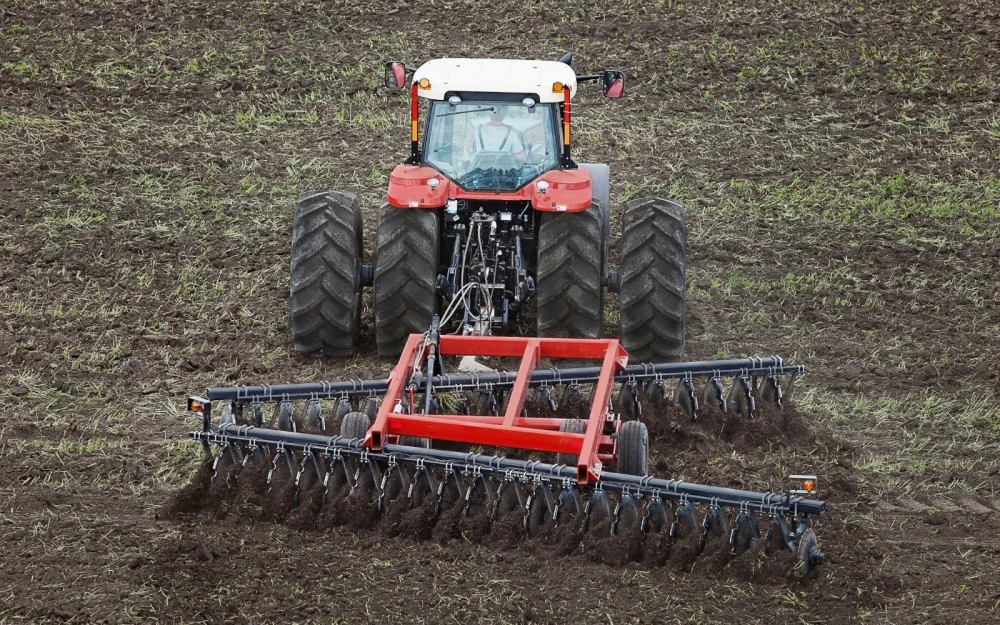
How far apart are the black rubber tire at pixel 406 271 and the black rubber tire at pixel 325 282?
211 millimetres

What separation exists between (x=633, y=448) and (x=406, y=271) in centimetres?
223

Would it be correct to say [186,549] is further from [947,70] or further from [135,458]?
[947,70]

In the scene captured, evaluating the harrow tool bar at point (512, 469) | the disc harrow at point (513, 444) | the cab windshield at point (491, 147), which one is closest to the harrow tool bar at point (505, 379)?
the disc harrow at point (513, 444)

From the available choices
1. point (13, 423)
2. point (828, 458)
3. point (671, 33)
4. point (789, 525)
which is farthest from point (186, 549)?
point (671, 33)

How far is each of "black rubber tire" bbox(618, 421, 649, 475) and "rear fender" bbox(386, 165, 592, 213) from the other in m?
1.99

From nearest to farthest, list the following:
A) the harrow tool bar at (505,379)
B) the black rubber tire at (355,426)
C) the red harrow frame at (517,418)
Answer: the red harrow frame at (517,418)
the black rubber tire at (355,426)
the harrow tool bar at (505,379)

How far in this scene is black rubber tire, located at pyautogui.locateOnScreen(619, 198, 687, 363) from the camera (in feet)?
28.9

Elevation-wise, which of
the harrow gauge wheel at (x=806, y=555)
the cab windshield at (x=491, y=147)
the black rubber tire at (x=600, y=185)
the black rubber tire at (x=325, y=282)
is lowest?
the harrow gauge wheel at (x=806, y=555)

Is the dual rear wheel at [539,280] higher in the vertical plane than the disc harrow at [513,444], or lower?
higher

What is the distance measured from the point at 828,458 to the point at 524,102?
9.00 feet

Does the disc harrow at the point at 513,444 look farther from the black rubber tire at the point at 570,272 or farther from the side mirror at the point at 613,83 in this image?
the side mirror at the point at 613,83

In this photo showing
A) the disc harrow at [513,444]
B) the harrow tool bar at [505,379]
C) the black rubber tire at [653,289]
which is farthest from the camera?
the black rubber tire at [653,289]

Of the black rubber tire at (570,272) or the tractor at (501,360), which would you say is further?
the black rubber tire at (570,272)

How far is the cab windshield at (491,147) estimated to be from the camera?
891 centimetres
